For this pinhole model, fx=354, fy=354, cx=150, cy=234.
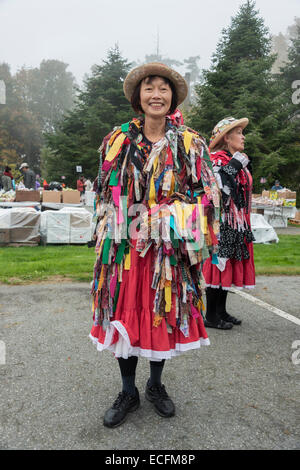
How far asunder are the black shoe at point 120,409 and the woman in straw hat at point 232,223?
1.55 m

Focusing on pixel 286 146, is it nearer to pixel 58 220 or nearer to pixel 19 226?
pixel 58 220

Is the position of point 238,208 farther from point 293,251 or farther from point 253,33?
point 253,33

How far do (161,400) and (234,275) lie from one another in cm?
163

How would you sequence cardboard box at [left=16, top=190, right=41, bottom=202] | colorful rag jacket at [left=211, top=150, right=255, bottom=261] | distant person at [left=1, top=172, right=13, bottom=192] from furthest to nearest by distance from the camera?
distant person at [left=1, top=172, right=13, bottom=192], cardboard box at [left=16, top=190, right=41, bottom=202], colorful rag jacket at [left=211, top=150, right=255, bottom=261]

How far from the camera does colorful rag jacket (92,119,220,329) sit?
1.95m

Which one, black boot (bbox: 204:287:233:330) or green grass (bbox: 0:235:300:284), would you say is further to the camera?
green grass (bbox: 0:235:300:284)

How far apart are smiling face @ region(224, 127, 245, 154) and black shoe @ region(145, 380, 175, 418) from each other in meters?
2.33

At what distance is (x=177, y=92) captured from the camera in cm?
226

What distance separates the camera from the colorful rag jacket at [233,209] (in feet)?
10.9

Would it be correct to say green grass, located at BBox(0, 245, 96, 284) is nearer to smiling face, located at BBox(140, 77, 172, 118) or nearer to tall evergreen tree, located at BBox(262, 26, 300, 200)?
smiling face, located at BBox(140, 77, 172, 118)

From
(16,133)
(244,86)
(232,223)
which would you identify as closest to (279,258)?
(232,223)

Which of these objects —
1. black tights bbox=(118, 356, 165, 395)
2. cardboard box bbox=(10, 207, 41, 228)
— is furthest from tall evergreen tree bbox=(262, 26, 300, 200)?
black tights bbox=(118, 356, 165, 395)

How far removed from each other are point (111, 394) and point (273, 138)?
18316mm
